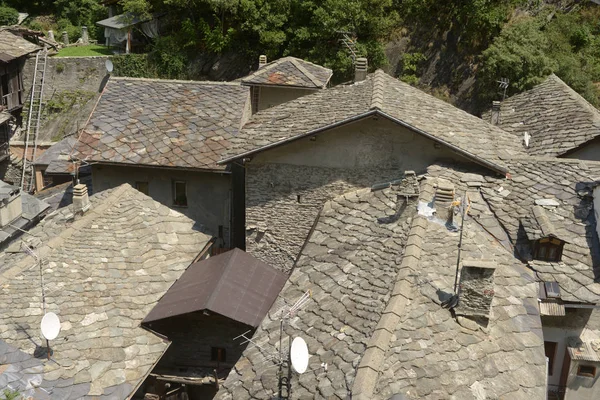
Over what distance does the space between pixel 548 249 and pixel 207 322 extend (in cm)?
842

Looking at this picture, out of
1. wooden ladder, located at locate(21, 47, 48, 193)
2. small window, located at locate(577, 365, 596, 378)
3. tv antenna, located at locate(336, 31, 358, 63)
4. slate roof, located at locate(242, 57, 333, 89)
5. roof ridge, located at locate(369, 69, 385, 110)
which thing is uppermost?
roof ridge, located at locate(369, 69, 385, 110)

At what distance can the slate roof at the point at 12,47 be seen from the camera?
1588 inches

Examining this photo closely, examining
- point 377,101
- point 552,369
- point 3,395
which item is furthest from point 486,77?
point 3,395

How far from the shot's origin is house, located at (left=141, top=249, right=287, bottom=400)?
15.9 metres

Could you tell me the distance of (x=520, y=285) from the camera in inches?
513

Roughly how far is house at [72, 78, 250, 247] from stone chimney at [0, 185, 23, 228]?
2.39m

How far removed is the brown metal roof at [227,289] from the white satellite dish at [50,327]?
255cm

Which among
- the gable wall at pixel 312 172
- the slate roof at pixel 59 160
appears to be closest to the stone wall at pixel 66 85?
the slate roof at pixel 59 160

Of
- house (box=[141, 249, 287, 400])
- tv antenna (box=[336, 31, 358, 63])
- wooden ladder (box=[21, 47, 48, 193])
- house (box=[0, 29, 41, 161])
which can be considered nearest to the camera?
house (box=[141, 249, 287, 400])

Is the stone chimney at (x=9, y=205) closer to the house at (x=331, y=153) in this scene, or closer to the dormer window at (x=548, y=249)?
the house at (x=331, y=153)

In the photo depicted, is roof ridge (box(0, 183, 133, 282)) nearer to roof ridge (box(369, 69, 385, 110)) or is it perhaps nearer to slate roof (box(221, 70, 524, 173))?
slate roof (box(221, 70, 524, 173))

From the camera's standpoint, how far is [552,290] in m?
14.0

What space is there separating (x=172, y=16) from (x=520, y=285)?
33.2m

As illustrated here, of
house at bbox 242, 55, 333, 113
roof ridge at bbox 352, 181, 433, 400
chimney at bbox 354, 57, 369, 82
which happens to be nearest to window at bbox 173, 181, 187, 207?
house at bbox 242, 55, 333, 113
